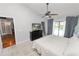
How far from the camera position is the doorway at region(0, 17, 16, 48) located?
3018 millimetres

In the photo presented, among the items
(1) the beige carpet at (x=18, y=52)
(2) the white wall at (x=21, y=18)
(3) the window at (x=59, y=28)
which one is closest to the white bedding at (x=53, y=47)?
(1) the beige carpet at (x=18, y=52)

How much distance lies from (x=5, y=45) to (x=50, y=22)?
139 inches

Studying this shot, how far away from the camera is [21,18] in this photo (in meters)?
4.00

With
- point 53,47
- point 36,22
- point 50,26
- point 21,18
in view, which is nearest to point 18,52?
point 53,47

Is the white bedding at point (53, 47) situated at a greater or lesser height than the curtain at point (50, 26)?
lesser

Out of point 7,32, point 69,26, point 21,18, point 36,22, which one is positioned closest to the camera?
point 7,32

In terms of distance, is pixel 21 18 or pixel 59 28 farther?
pixel 59 28

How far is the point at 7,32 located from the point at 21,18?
3.91 ft

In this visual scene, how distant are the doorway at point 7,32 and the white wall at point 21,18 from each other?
226 mm

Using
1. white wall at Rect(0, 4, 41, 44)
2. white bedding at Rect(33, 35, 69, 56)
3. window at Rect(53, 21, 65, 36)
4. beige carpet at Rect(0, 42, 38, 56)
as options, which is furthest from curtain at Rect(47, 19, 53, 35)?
white bedding at Rect(33, 35, 69, 56)

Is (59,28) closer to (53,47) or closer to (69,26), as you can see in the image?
(69,26)

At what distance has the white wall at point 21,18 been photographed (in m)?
3.27

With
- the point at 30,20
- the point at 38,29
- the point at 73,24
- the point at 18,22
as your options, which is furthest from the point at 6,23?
the point at 73,24

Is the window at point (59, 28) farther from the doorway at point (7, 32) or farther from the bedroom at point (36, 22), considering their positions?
the doorway at point (7, 32)
